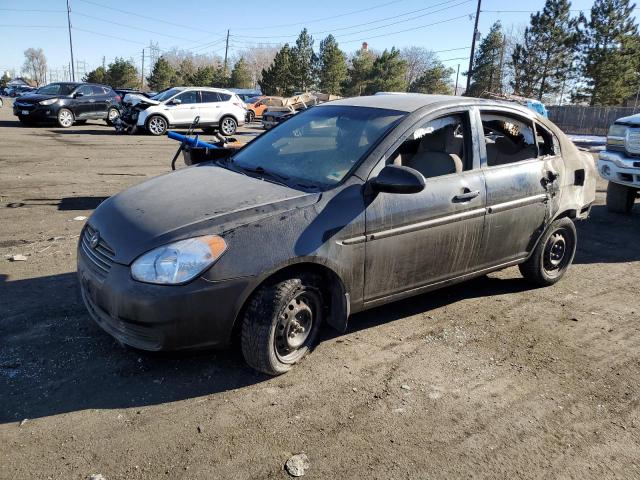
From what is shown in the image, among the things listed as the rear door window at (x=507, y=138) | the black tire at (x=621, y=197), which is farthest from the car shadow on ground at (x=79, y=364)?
the black tire at (x=621, y=197)

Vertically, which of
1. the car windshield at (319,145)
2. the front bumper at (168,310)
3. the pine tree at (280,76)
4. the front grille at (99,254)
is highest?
the pine tree at (280,76)

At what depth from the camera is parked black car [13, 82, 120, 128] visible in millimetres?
19391

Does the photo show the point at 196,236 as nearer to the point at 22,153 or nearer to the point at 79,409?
the point at 79,409

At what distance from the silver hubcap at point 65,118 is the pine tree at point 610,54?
142ft

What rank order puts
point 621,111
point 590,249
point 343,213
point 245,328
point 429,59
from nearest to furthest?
point 245,328
point 343,213
point 590,249
point 621,111
point 429,59

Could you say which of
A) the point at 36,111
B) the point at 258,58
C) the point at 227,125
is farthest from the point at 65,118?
the point at 258,58

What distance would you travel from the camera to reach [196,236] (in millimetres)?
2912

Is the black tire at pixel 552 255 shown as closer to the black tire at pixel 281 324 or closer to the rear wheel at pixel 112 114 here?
the black tire at pixel 281 324

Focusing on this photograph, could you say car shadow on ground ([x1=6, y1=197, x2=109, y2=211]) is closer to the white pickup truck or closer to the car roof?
the car roof

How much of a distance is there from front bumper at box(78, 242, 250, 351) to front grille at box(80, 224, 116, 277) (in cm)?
5

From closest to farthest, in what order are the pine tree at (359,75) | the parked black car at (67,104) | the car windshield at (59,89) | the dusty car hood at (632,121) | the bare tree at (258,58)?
the dusty car hood at (632,121)
the parked black car at (67,104)
the car windshield at (59,89)
the pine tree at (359,75)
the bare tree at (258,58)

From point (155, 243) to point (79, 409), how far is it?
1002 millimetres

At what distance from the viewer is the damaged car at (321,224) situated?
114 inches

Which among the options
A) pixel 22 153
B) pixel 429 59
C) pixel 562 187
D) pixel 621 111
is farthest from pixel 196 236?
pixel 429 59
